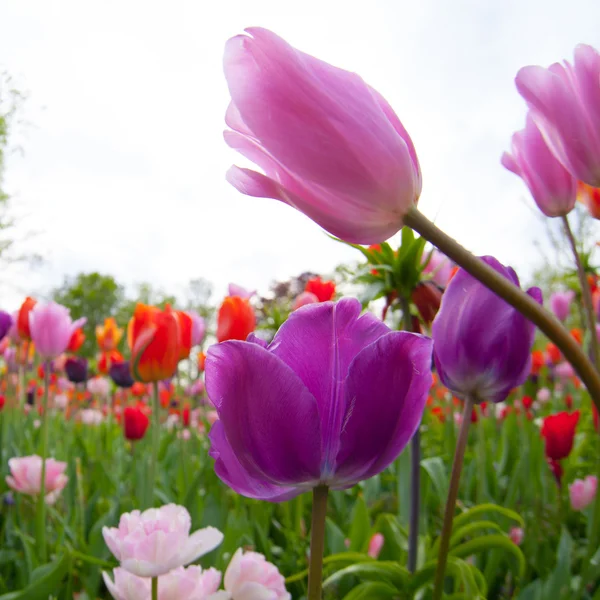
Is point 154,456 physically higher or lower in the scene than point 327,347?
lower

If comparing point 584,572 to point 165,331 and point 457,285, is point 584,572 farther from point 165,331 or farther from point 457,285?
point 165,331

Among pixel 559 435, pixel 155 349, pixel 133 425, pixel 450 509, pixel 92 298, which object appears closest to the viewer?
→ pixel 450 509

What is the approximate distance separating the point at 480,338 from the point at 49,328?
1.26 m

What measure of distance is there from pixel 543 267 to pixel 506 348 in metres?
16.0

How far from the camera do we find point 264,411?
390 millimetres

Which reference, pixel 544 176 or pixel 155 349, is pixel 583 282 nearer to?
pixel 544 176

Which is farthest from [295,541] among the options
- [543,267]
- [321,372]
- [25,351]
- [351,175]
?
[543,267]

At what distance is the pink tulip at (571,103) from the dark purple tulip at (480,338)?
0.14 meters

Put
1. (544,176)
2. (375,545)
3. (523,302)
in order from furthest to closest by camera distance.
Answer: (375,545), (544,176), (523,302)

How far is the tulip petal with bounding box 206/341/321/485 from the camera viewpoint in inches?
14.9

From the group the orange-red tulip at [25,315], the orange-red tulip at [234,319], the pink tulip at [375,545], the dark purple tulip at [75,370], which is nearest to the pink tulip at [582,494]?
the pink tulip at [375,545]

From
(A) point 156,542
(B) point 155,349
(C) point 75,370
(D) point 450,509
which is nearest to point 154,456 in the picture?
(B) point 155,349

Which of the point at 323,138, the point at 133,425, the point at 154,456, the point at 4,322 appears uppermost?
the point at 323,138

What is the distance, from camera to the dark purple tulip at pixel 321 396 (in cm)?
38
